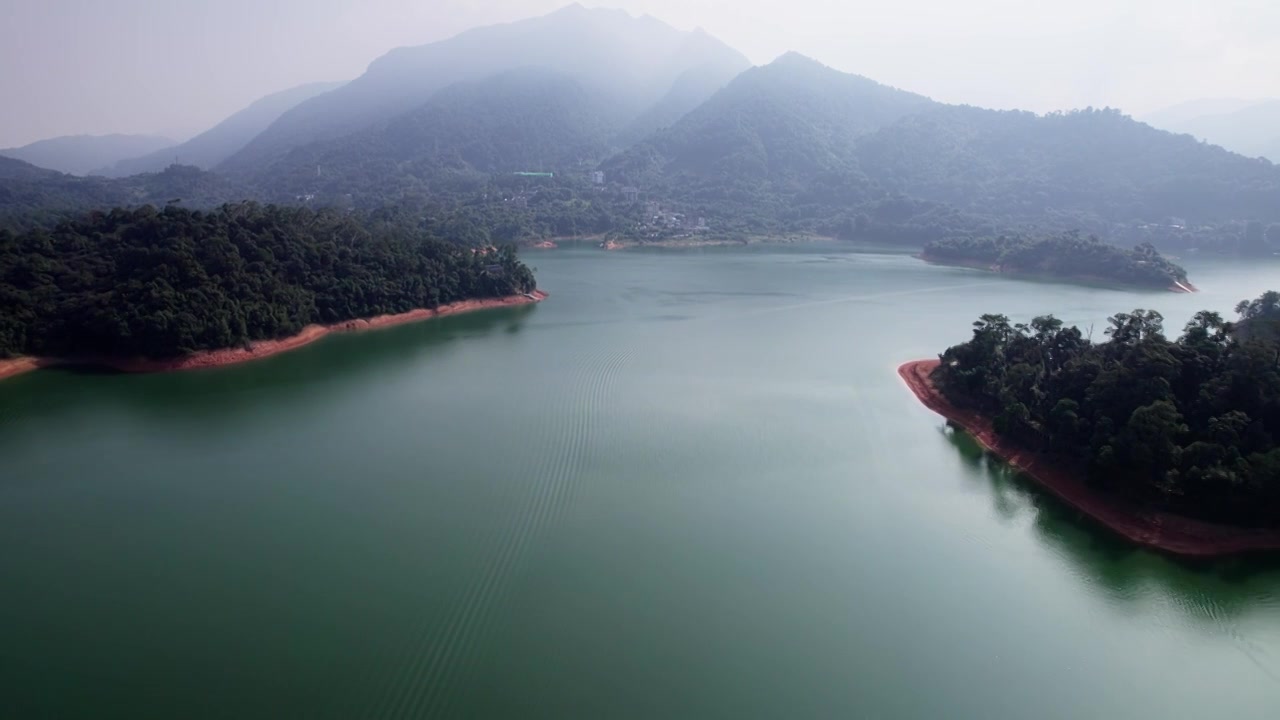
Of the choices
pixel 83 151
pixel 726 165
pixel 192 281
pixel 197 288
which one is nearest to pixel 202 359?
pixel 197 288

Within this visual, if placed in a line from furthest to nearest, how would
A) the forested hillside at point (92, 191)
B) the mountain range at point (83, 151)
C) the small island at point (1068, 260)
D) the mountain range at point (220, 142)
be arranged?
1. the mountain range at point (83, 151)
2. the mountain range at point (220, 142)
3. the forested hillside at point (92, 191)
4. the small island at point (1068, 260)

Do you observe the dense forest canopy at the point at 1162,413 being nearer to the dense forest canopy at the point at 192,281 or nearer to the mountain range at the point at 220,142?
the dense forest canopy at the point at 192,281

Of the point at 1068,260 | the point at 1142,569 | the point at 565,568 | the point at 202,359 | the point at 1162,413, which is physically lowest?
the point at 1142,569

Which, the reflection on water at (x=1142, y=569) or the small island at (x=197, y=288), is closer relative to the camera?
the reflection on water at (x=1142, y=569)

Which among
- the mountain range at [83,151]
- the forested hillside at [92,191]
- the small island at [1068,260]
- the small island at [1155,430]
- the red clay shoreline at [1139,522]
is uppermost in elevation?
the mountain range at [83,151]

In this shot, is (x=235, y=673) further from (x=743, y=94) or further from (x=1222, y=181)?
(x=743, y=94)

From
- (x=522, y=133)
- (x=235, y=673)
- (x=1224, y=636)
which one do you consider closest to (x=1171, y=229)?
(x=1224, y=636)

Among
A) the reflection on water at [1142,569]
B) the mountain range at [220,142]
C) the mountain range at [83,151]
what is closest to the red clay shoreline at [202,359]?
the reflection on water at [1142,569]

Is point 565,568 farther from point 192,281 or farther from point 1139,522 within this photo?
point 192,281
